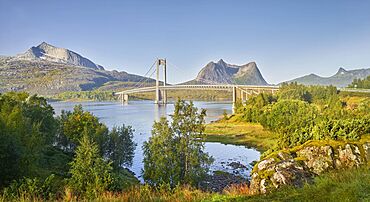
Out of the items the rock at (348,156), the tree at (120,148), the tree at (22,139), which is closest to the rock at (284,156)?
the rock at (348,156)

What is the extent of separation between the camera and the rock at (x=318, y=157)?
9.62m

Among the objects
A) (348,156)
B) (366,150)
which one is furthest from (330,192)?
(366,150)

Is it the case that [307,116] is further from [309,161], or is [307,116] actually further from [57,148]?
[309,161]

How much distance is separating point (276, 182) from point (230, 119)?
2410 inches

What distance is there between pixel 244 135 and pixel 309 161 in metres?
41.6

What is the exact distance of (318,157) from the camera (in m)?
9.86

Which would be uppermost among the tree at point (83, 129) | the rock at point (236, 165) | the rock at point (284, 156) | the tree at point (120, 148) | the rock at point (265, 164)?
the rock at point (284, 156)

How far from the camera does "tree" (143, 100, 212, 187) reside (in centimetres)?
2123

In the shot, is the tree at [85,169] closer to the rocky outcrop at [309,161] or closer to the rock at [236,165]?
the rocky outcrop at [309,161]

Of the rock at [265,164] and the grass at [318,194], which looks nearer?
the grass at [318,194]

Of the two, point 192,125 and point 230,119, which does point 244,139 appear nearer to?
point 230,119

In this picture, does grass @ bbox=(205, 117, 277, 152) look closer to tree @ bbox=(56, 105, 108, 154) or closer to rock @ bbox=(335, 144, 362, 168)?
tree @ bbox=(56, 105, 108, 154)

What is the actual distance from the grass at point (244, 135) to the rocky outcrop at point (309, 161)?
101ft

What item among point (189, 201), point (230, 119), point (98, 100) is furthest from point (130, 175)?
point (98, 100)
